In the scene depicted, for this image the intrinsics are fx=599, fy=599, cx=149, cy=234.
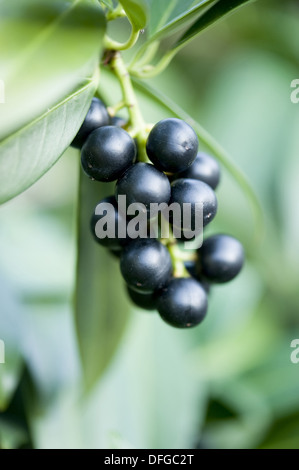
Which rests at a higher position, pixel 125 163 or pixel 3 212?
pixel 125 163

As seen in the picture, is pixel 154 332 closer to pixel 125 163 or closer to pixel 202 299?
pixel 202 299

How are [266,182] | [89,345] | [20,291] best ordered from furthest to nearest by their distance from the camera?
[266,182] → [20,291] → [89,345]

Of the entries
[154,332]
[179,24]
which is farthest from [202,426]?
[179,24]

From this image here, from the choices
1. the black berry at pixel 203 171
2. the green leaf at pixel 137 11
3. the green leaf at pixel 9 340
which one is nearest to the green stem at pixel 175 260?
the black berry at pixel 203 171

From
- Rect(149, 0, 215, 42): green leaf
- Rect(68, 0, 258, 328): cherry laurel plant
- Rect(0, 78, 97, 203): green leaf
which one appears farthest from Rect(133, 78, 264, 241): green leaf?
Rect(0, 78, 97, 203): green leaf

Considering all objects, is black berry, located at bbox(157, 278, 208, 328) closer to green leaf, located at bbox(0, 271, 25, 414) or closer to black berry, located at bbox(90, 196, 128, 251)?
black berry, located at bbox(90, 196, 128, 251)

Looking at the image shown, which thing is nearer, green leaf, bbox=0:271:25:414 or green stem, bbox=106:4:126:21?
green stem, bbox=106:4:126:21

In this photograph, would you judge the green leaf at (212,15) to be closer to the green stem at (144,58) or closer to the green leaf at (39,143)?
the green stem at (144,58)
